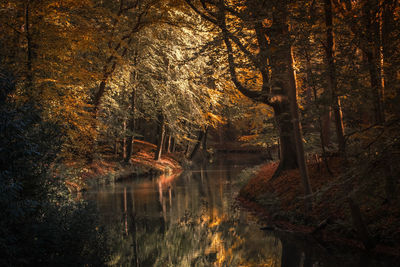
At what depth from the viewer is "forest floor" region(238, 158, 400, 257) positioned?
7646mm

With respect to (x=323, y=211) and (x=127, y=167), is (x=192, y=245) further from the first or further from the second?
(x=127, y=167)

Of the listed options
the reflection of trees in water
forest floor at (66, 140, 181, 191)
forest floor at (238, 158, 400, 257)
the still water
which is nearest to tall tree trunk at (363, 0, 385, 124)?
forest floor at (238, 158, 400, 257)

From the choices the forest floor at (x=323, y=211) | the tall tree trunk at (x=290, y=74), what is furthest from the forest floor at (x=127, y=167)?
the tall tree trunk at (x=290, y=74)

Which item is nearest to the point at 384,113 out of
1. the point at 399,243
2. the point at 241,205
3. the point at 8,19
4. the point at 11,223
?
the point at 399,243

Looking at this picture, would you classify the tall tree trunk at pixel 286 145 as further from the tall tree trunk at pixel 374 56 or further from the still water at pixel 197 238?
the tall tree trunk at pixel 374 56

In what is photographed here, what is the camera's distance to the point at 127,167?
83.4 feet

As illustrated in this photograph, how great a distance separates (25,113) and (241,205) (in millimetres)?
9200

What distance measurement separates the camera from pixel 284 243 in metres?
8.80

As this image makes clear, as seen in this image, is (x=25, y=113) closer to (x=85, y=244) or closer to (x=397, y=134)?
(x=85, y=244)

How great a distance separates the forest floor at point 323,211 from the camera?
765 cm

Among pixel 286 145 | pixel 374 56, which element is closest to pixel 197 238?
pixel 374 56

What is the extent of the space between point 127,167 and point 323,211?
1747cm

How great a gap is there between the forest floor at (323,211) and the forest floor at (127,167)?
8.09 metres

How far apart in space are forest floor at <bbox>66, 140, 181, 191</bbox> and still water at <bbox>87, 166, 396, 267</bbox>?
403 cm
